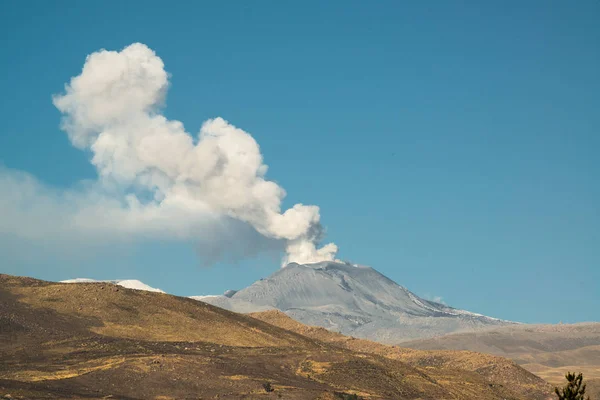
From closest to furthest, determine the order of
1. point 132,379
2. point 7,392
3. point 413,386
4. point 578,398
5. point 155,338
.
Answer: point 578,398 < point 7,392 < point 132,379 < point 413,386 < point 155,338

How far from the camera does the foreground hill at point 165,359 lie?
390ft

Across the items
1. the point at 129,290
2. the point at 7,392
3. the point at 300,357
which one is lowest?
the point at 7,392

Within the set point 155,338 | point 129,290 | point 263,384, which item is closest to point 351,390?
point 263,384

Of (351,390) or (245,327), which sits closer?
(351,390)

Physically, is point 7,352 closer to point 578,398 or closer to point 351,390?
point 351,390

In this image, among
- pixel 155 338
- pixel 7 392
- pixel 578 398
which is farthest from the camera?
pixel 155 338

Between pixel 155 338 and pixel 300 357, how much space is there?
99.9 feet

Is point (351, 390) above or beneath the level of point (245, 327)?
beneath

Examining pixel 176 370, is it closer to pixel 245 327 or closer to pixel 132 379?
pixel 132 379

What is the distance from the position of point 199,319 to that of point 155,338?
22239mm

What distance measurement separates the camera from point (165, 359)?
430 feet

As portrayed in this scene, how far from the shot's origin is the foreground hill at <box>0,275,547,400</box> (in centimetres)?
11894

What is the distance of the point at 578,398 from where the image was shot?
51000mm

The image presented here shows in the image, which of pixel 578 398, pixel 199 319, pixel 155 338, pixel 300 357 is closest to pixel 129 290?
pixel 199 319
